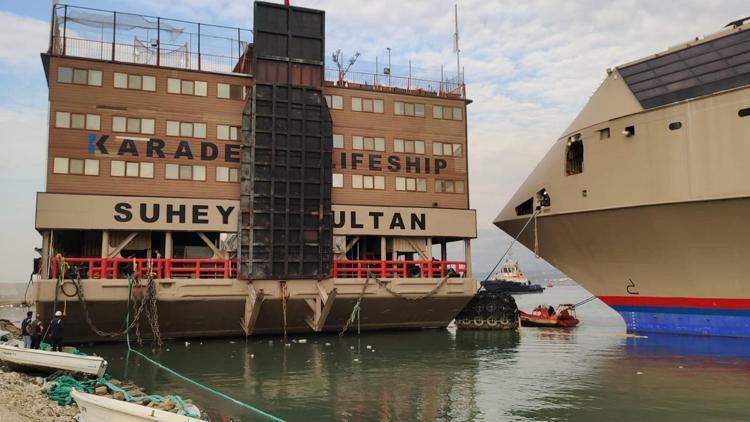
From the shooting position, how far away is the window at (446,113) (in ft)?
117

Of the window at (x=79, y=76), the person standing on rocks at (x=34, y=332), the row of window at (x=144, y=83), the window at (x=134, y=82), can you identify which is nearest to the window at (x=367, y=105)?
the row of window at (x=144, y=83)

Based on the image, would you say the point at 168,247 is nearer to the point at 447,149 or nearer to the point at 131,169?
the point at 131,169

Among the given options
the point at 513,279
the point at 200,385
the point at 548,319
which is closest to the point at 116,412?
the point at 200,385

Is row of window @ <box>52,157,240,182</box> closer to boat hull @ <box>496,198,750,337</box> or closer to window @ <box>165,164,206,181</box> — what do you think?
window @ <box>165,164,206,181</box>

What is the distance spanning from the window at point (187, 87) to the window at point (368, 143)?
8.44 metres

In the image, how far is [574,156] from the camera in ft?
111

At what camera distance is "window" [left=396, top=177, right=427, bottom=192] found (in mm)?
34188

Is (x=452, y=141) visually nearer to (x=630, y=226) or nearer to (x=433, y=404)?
(x=630, y=226)

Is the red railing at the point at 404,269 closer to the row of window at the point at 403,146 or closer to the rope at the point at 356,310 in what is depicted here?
the rope at the point at 356,310

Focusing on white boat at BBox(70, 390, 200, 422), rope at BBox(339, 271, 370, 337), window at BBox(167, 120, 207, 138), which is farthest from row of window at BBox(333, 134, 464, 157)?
white boat at BBox(70, 390, 200, 422)

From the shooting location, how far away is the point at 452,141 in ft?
118

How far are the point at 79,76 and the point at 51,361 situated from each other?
15637 mm

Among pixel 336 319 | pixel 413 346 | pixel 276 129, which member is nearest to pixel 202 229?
pixel 276 129

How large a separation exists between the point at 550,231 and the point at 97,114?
24774mm
